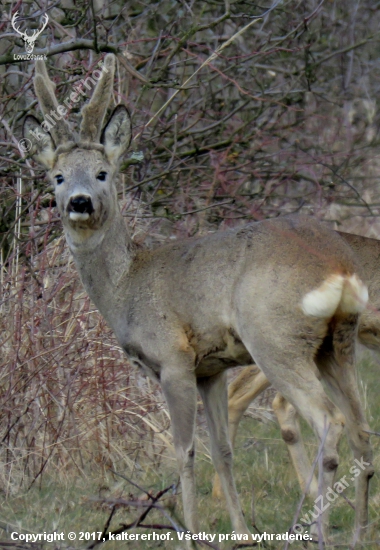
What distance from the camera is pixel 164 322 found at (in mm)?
4926

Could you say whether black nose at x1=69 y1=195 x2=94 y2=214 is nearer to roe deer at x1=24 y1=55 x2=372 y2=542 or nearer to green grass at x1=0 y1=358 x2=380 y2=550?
roe deer at x1=24 y1=55 x2=372 y2=542

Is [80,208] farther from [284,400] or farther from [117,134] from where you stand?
[284,400]

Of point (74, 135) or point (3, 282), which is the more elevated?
point (74, 135)

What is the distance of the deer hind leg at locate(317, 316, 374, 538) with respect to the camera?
15.6ft

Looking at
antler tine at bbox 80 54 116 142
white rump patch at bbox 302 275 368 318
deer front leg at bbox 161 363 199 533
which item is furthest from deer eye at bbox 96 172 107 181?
white rump patch at bbox 302 275 368 318

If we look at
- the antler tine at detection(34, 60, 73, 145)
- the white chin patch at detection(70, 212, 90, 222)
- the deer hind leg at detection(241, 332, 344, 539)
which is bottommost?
the deer hind leg at detection(241, 332, 344, 539)

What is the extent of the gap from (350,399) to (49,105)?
244 cm

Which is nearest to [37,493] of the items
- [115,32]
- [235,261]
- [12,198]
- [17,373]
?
[17,373]

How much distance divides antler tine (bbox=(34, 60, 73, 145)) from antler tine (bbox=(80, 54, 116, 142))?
10 cm

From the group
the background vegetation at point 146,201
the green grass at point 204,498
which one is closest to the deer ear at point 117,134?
the background vegetation at point 146,201

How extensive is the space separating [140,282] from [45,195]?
8.48 feet

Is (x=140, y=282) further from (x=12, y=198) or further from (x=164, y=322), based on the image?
(x=12, y=198)

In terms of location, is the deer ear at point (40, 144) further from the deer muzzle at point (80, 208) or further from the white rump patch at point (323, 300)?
the white rump patch at point (323, 300)

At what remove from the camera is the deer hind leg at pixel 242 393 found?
6121mm
